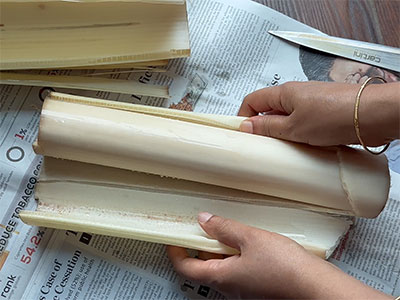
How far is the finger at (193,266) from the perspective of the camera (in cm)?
66

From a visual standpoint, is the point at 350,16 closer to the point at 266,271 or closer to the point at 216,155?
the point at 216,155

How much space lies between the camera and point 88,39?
0.76 metres

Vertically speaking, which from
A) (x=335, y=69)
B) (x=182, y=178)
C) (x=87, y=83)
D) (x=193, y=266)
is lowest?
(x=193, y=266)

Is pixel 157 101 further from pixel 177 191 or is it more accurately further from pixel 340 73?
pixel 340 73

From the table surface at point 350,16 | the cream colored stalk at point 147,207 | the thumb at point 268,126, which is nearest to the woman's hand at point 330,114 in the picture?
the thumb at point 268,126

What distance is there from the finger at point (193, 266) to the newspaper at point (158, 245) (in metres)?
0.03

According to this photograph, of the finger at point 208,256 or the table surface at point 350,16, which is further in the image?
the table surface at point 350,16

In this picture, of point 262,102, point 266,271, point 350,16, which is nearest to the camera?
point 266,271

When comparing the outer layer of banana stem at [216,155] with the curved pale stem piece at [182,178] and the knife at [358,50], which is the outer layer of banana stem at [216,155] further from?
the knife at [358,50]

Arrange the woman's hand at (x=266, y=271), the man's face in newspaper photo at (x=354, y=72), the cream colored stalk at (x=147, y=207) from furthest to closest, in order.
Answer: the man's face in newspaper photo at (x=354, y=72) < the cream colored stalk at (x=147, y=207) < the woman's hand at (x=266, y=271)

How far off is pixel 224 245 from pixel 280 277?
0.32ft

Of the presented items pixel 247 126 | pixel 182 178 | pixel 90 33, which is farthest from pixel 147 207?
pixel 90 33

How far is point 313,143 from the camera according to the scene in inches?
26.0

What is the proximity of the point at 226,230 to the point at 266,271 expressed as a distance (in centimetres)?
8
